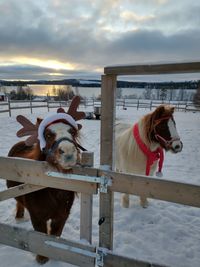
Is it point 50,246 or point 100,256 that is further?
point 50,246

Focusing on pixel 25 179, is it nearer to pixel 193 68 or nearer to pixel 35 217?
pixel 35 217

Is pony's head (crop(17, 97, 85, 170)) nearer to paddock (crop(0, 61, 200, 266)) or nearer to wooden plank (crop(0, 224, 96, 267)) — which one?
paddock (crop(0, 61, 200, 266))

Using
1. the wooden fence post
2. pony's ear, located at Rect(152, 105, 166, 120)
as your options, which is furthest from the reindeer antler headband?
pony's ear, located at Rect(152, 105, 166, 120)

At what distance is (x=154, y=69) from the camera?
1.61 meters

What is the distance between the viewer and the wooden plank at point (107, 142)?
1.78 meters

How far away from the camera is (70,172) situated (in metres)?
2.02

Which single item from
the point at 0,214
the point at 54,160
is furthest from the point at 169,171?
the point at 54,160

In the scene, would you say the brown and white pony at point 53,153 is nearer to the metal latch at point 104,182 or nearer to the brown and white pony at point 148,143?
the metal latch at point 104,182

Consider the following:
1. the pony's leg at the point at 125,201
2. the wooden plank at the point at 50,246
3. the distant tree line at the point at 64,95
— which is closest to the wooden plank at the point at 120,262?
the wooden plank at the point at 50,246

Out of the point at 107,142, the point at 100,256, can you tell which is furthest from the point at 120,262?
the point at 107,142

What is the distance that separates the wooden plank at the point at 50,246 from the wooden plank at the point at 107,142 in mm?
161

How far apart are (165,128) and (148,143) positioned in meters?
0.42

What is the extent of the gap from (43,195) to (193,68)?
5.96ft

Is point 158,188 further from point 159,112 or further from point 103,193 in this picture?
point 159,112
